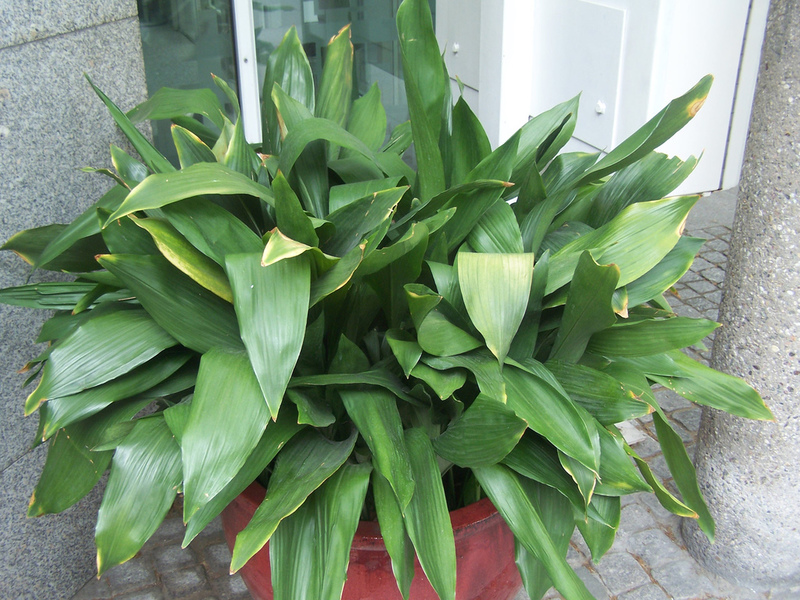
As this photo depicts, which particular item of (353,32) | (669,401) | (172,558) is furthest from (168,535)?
(353,32)

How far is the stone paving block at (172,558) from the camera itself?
1908 mm

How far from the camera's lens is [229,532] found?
1.33 meters

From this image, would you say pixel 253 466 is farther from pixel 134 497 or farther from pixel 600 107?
pixel 600 107

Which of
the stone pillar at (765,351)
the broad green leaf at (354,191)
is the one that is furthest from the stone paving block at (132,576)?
the stone pillar at (765,351)

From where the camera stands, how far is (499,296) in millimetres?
1063

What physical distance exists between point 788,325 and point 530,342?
0.77 meters

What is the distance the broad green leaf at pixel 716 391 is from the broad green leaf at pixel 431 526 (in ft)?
1.48

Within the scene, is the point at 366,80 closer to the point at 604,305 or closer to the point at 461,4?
the point at 461,4

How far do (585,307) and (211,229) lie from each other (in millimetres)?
566

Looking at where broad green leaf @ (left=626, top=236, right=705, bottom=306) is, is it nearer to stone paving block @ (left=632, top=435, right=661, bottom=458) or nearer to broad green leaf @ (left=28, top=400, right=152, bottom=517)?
broad green leaf @ (left=28, top=400, right=152, bottom=517)

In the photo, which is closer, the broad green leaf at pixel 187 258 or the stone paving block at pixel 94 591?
the broad green leaf at pixel 187 258

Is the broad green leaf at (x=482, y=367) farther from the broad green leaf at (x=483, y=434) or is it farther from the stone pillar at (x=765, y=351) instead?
the stone pillar at (x=765, y=351)

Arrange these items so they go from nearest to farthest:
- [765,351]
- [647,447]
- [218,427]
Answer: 1. [218,427]
2. [765,351]
3. [647,447]

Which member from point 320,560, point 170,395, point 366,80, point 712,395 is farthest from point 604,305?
point 366,80
